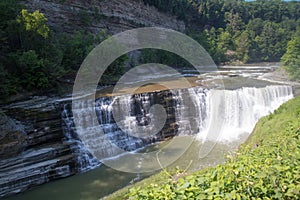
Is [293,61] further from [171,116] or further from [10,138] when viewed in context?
[10,138]

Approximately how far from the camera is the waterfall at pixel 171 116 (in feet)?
29.9

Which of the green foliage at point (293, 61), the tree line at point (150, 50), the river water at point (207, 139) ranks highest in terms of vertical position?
the tree line at point (150, 50)

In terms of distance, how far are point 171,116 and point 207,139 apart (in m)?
2.03

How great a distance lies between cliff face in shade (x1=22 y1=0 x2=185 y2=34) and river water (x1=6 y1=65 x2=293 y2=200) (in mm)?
12413

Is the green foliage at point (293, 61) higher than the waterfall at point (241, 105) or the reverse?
higher

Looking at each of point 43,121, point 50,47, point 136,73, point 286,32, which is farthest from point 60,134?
point 286,32

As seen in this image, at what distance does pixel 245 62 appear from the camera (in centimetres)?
3212

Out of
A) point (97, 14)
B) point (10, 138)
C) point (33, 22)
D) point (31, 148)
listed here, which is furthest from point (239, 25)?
point (10, 138)

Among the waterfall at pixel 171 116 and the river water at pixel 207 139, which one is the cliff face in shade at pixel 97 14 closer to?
the waterfall at pixel 171 116

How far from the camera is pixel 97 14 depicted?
21156mm

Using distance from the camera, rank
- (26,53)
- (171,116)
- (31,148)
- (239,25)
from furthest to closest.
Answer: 1. (239,25)
2. (171,116)
3. (26,53)
4. (31,148)

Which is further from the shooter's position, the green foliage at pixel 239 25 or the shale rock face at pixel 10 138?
the green foliage at pixel 239 25

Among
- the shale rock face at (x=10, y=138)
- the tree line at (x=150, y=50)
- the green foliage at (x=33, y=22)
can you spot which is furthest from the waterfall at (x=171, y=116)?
the green foliage at (x=33, y=22)

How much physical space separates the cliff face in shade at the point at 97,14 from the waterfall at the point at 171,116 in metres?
10.9
